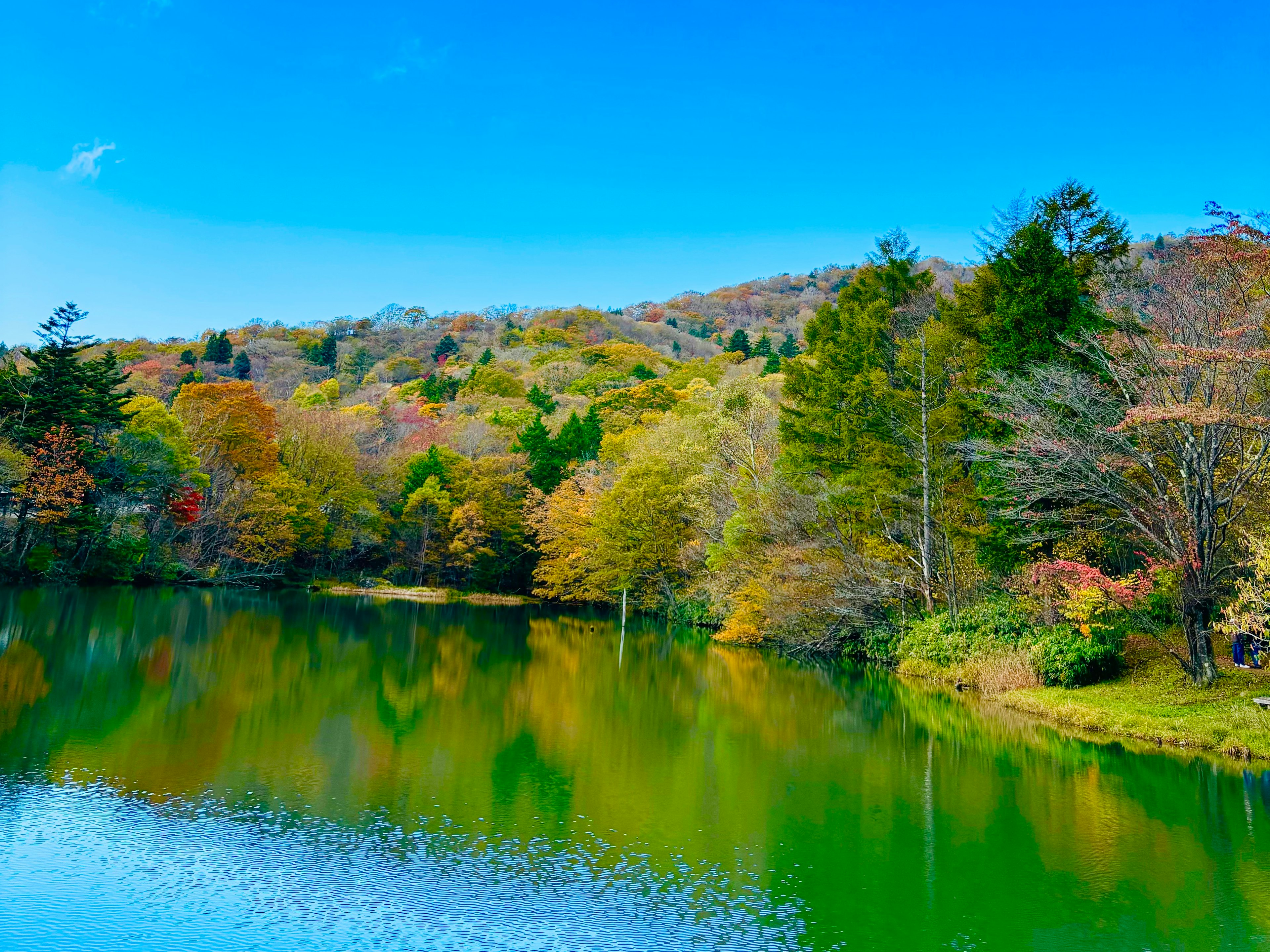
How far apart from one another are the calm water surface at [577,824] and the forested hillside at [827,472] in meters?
4.97

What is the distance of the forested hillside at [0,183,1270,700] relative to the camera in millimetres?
17438

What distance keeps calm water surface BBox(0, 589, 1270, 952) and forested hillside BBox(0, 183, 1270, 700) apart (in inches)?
196

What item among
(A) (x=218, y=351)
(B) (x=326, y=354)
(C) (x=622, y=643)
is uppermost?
(B) (x=326, y=354)

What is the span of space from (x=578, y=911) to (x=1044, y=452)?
611 inches

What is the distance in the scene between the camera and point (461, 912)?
24.4 ft

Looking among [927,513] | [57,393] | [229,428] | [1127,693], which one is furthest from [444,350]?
[1127,693]

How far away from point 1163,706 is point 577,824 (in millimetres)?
12417

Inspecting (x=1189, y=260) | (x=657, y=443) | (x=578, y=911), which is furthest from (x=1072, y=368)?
(x=657, y=443)

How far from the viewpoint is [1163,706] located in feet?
54.1

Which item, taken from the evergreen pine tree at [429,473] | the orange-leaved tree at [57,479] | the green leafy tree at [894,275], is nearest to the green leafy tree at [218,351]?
the evergreen pine tree at [429,473]

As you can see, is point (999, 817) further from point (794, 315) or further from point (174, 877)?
point (794, 315)

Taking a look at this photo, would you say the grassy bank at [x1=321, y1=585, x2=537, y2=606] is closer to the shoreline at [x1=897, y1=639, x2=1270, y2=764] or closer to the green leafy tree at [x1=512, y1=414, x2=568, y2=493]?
the green leafy tree at [x1=512, y1=414, x2=568, y2=493]

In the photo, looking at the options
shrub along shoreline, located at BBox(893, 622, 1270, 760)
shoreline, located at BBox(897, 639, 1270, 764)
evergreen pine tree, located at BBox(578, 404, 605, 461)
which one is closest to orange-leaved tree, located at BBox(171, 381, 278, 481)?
evergreen pine tree, located at BBox(578, 404, 605, 461)

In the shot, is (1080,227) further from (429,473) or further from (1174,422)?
(429,473)
